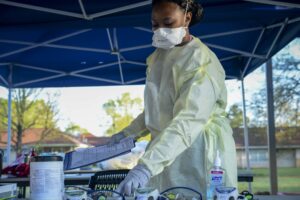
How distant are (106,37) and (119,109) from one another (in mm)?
12042

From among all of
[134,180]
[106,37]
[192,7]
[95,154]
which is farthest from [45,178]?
[106,37]

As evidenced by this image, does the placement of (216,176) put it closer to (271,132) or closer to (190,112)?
(190,112)

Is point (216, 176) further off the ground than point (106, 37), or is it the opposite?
point (106, 37)

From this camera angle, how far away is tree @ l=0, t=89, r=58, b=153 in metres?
13.9

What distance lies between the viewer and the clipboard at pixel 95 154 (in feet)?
5.40

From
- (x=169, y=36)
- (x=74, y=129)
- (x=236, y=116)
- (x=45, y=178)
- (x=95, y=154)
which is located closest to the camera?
(x=45, y=178)

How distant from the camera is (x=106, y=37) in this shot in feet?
15.2

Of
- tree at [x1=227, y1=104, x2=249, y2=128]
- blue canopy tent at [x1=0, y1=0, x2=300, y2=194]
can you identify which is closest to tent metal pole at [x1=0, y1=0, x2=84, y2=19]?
blue canopy tent at [x1=0, y1=0, x2=300, y2=194]

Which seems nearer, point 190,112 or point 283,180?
point 190,112

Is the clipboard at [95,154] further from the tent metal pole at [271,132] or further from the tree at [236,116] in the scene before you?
the tree at [236,116]

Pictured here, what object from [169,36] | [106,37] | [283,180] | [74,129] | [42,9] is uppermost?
[106,37]

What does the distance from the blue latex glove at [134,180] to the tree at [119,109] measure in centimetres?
1401

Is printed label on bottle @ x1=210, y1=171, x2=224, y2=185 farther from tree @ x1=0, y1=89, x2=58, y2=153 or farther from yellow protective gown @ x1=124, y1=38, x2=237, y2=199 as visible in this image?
tree @ x1=0, y1=89, x2=58, y2=153

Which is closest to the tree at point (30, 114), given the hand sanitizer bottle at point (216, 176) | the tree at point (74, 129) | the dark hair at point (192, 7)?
the tree at point (74, 129)
